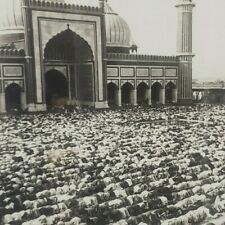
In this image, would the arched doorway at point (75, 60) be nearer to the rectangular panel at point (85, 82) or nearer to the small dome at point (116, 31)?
the rectangular panel at point (85, 82)

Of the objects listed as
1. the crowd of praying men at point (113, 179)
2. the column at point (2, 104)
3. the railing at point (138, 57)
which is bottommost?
the crowd of praying men at point (113, 179)

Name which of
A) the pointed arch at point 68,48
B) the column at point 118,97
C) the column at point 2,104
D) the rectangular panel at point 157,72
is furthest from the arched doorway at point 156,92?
the column at point 2,104

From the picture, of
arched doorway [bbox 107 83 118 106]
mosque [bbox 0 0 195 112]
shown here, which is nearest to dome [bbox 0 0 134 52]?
mosque [bbox 0 0 195 112]

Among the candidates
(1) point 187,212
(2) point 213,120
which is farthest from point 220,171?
(2) point 213,120

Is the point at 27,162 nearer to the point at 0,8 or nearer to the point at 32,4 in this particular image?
the point at 32,4

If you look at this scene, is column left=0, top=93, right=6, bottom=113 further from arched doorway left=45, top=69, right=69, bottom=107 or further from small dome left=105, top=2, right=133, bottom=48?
small dome left=105, top=2, right=133, bottom=48

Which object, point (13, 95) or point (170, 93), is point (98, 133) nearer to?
point (13, 95)
